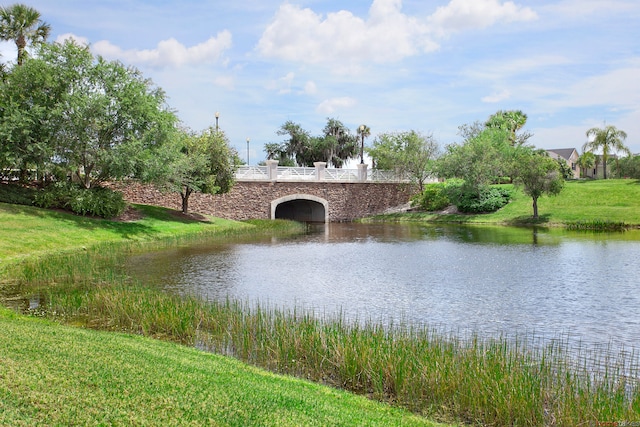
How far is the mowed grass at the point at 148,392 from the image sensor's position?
207 inches

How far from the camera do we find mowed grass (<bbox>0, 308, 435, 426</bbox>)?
5248mm

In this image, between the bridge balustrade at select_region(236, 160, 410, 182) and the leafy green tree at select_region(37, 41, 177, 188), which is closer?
the leafy green tree at select_region(37, 41, 177, 188)

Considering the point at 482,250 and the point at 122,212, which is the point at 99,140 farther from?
the point at 482,250

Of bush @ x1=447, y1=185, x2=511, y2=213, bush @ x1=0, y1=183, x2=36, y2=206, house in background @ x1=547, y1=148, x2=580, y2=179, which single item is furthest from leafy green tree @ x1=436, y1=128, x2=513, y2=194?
house in background @ x1=547, y1=148, x2=580, y2=179

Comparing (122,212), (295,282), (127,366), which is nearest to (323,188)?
(122,212)

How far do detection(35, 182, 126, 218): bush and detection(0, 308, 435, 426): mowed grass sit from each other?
20.7m

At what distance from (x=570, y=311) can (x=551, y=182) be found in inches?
1080

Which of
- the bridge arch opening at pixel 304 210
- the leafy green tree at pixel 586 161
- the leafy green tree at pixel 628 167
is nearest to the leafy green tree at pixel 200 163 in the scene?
the bridge arch opening at pixel 304 210

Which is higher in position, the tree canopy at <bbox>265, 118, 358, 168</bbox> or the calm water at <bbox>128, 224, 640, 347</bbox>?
the tree canopy at <bbox>265, 118, 358, 168</bbox>

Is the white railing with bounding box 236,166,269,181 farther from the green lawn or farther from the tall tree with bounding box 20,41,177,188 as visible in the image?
the green lawn

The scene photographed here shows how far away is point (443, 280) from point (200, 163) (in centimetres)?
2110

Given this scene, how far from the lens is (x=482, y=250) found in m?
24.2

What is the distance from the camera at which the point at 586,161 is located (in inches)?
2938

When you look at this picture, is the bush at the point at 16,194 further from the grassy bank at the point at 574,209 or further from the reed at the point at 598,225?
the reed at the point at 598,225
